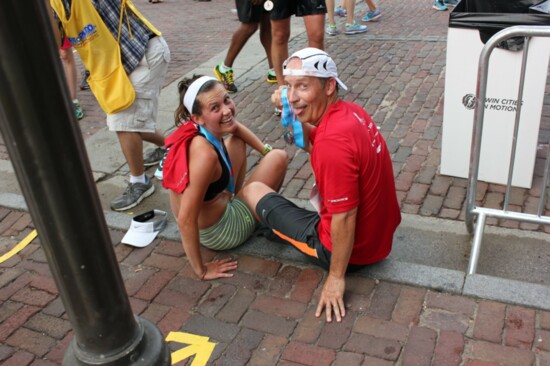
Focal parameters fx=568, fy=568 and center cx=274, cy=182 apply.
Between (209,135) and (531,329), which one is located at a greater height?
(209,135)

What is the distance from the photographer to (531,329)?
2.77m

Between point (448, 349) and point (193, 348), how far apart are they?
49.3 inches

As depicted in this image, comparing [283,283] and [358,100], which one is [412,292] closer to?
[283,283]

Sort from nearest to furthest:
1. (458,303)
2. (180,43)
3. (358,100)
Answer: (458,303) < (358,100) < (180,43)

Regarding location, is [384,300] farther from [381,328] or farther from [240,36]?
[240,36]

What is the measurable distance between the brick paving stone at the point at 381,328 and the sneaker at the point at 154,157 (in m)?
2.72

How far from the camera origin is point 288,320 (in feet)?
9.81

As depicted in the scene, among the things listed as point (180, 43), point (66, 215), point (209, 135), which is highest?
point (66, 215)

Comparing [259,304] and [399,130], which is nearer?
[259,304]

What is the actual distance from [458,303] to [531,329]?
1.20ft

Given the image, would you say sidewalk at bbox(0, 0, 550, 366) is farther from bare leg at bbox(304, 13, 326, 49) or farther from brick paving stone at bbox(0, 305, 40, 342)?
bare leg at bbox(304, 13, 326, 49)

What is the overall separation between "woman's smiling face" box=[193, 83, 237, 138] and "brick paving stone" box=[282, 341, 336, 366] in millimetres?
1299

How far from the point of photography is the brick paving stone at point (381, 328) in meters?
2.81

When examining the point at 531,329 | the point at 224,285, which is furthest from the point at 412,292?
the point at 224,285
